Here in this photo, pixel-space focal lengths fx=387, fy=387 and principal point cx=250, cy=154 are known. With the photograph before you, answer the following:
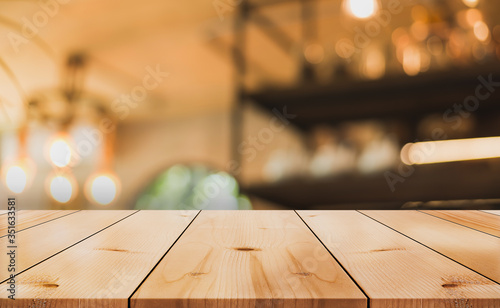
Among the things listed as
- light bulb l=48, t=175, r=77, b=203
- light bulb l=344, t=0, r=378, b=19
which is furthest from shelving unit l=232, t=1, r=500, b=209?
A: light bulb l=48, t=175, r=77, b=203

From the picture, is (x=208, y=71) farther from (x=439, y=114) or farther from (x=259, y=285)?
(x=259, y=285)

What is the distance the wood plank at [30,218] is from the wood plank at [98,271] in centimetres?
21

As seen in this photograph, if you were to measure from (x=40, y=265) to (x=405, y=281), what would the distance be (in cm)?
49

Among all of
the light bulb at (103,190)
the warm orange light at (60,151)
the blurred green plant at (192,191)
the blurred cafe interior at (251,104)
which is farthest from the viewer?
the light bulb at (103,190)

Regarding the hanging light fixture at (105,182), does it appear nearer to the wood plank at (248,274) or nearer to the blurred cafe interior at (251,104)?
the blurred cafe interior at (251,104)

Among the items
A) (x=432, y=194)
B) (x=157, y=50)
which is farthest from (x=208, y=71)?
(x=432, y=194)

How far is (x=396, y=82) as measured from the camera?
150cm

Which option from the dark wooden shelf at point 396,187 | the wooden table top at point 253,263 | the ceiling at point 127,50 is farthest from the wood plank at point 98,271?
the ceiling at point 127,50

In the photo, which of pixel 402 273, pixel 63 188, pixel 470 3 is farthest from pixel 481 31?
pixel 63 188

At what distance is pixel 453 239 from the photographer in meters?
0.73

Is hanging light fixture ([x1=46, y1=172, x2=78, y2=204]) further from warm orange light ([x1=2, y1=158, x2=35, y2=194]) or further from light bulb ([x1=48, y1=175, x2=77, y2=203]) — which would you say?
warm orange light ([x1=2, y1=158, x2=35, y2=194])

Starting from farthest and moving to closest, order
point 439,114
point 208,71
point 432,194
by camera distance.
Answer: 1. point 208,71
2. point 439,114
3. point 432,194

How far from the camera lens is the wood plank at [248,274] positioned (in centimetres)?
42

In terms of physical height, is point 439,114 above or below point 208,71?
below
